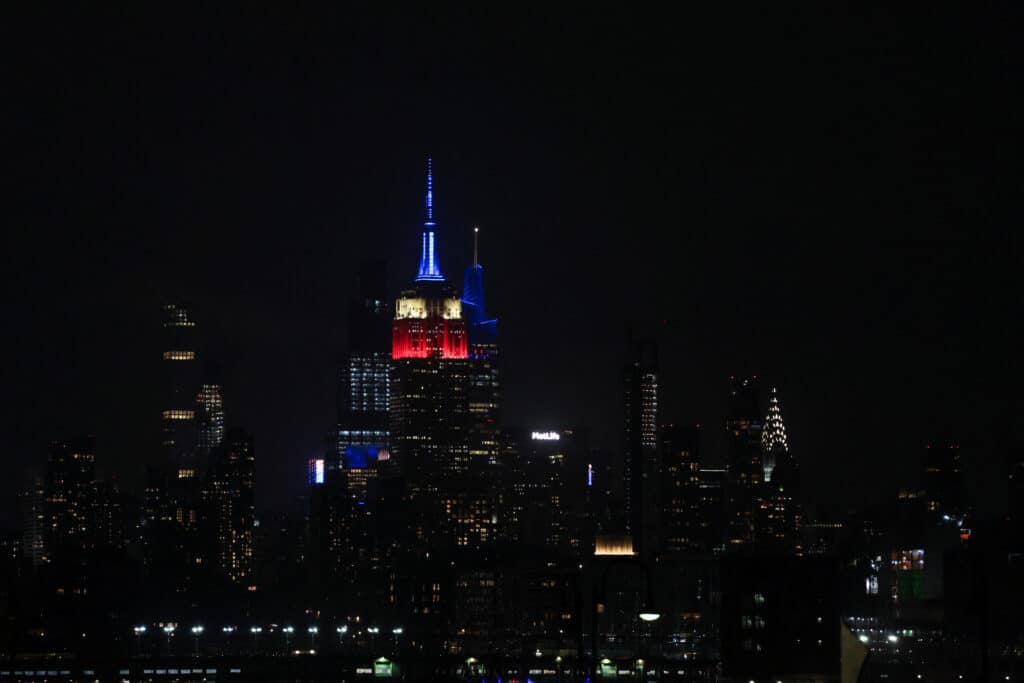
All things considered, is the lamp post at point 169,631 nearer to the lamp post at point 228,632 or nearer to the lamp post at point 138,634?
the lamp post at point 138,634

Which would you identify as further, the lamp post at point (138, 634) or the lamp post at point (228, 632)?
the lamp post at point (228, 632)

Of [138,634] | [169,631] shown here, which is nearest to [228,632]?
[169,631]

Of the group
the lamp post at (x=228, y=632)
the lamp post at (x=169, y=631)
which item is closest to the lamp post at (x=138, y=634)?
the lamp post at (x=169, y=631)

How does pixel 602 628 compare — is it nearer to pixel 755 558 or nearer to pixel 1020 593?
pixel 1020 593

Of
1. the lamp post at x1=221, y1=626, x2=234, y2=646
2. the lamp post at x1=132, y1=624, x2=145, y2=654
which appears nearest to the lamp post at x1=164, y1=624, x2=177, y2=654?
the lamp post at x1=132, y1=624, x2=145, y2=654

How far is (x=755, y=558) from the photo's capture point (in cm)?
7612

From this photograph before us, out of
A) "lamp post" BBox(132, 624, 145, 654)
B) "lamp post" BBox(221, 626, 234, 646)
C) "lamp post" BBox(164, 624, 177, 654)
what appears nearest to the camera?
"lamp post" BBox(132, 624, 145, 654)

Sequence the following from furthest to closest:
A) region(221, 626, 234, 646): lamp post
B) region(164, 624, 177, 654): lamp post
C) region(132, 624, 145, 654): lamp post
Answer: region(221, 626, 234, 646): lamp post, region(164, 624, 177, 654): lamp post, region(132, 624, 145, 654): lamp post

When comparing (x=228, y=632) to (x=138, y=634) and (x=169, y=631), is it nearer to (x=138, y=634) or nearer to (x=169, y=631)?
(x=169, y=631)

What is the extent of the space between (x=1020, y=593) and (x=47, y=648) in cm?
7893

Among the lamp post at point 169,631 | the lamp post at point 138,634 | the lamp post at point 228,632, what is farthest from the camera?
the lamp post at point 228,632

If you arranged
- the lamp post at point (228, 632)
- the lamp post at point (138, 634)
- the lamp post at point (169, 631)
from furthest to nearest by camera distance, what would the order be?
the lamp post at point (228, 632) < the lamp post at point (169, 631) < the lamp post at point (138, 634)

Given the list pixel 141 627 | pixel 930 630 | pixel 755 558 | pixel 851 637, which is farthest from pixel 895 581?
pixel 851 637

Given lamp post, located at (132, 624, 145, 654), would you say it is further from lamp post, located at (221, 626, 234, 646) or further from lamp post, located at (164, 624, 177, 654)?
lamp post, located at (221, 626, 234, 646)
